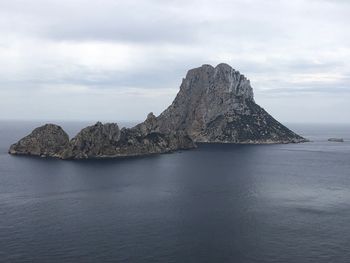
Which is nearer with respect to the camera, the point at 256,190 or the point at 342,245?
the point at 342,245

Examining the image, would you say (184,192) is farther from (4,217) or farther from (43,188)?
(4,217)

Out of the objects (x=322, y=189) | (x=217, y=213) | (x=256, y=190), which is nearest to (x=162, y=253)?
(x=217, y=213)

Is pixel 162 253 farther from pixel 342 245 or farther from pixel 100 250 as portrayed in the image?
pixel 342 245

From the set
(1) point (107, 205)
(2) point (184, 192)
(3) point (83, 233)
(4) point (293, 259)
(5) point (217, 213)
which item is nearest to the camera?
(4) point (293, 259)

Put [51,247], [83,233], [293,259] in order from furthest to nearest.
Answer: [83,233] → [51,247] → [293,259]

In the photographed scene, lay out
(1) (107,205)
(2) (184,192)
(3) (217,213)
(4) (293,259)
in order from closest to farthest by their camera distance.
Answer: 1. (4) (293,259)
2. (3) (217,213)
3. (1) (107,205)
4. (2) (184,192)

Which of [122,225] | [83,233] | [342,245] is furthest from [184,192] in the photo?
[342,245]

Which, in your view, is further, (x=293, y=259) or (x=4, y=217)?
(x=4, y=217)

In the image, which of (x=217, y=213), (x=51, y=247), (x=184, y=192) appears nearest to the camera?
(x=51, y=247)

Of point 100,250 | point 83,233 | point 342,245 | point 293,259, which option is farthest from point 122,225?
point 342,245
